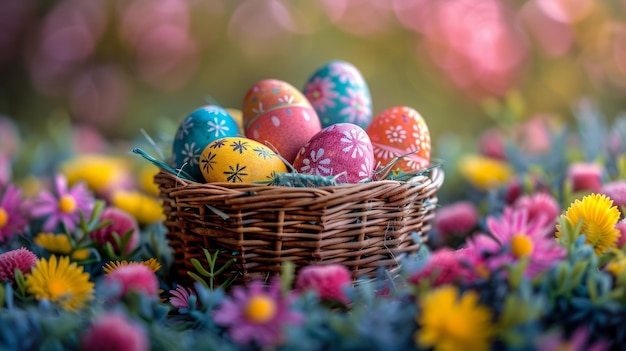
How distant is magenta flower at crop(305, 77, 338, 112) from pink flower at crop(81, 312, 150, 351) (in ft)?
2.13

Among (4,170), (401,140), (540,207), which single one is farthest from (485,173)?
(4,170)

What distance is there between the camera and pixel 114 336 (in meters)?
0.73

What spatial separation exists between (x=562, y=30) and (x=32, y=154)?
239 cm

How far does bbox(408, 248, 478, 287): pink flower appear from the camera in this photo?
827mm

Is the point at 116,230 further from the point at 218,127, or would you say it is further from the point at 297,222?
the point at 297,222

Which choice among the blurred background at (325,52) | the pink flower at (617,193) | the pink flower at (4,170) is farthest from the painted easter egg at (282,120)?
the blurred background at (325,52)

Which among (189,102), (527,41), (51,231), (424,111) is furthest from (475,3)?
(51,231)

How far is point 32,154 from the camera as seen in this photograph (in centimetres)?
183

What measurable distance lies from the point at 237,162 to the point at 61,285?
13.6 inches

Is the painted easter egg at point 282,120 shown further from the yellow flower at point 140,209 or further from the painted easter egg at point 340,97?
the yellow flower at point 140,209

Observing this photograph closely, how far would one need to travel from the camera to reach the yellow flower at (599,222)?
0.94 metres

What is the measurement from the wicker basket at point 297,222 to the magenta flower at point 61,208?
34 cm

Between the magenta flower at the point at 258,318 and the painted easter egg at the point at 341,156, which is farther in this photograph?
the painted easter egg at the point at 341,156

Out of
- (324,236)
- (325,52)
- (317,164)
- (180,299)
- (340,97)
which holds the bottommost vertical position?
(180,299)
